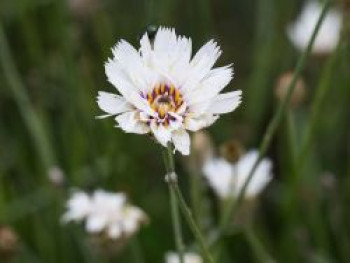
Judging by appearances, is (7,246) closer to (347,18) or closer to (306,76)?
(347,18)

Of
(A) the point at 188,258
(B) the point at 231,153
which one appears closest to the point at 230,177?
(A) the point at 188,258

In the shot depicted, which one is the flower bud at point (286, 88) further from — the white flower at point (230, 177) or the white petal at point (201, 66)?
the white petal at point (201, 66)

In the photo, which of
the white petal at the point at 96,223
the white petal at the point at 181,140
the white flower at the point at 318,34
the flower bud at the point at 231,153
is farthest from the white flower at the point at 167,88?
the white flower at the point at 318,34

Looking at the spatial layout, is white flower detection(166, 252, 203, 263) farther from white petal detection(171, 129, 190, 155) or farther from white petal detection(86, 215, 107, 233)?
white petal detection(171, 129, 190, 155)

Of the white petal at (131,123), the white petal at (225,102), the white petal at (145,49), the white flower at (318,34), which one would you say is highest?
the white flower at (318,34)

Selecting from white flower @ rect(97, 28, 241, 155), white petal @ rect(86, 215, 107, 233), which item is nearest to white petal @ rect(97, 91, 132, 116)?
white flower @ rect(97, 28, 241, 155)

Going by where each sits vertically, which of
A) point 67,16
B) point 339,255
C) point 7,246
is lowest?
Result: point 339,255

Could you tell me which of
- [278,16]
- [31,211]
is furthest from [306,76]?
[31,211]
